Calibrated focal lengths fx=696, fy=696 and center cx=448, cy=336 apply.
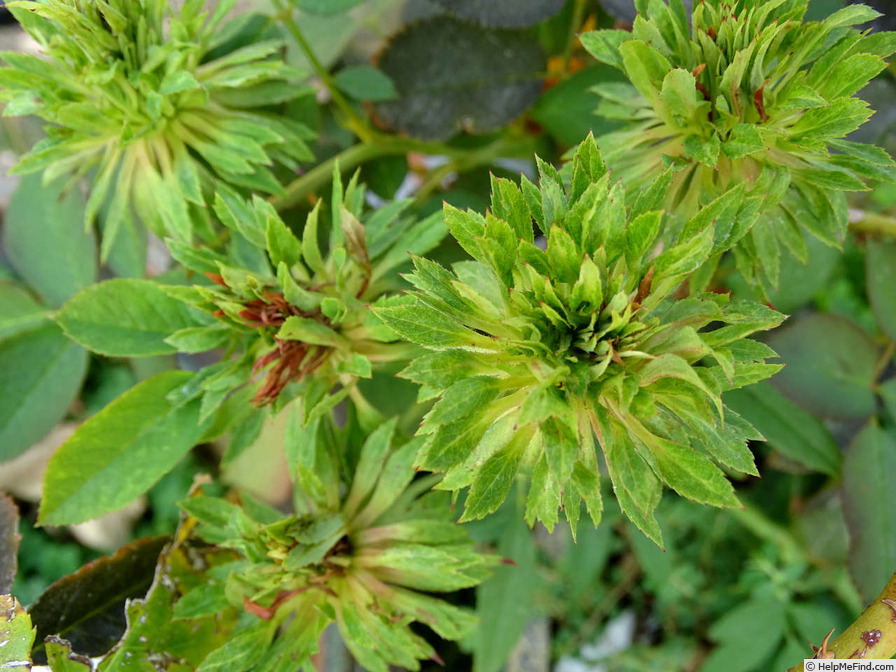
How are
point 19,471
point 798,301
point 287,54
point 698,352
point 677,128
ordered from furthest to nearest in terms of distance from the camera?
point 19,471, point 287,54, point 798,301, point 677,128, point 698,352

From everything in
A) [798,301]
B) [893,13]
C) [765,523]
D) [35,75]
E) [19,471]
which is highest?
[35,75]

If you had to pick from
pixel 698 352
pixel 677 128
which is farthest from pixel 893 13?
pixel 698 352

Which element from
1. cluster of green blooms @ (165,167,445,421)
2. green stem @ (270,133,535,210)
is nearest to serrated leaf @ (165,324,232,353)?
cluster of green blooms @ (165,167,445,421)

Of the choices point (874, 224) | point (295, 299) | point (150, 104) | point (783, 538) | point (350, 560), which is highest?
point (150, 104)

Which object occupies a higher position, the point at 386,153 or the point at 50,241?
the point at 50,241

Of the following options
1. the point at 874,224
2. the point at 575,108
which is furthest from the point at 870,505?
the point at 575,108

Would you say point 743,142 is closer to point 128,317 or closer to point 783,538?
point 128,317

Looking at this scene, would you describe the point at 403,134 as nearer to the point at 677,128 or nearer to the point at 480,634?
the point at 677,128
